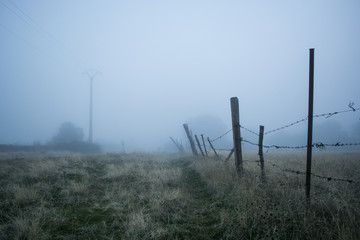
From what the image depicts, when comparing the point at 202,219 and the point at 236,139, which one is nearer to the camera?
the point at 202,219

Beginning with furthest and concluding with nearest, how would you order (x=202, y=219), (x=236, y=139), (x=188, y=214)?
1. (x=236, y=139)
2. (x=188, y=214)
3. (x=202, y=219)

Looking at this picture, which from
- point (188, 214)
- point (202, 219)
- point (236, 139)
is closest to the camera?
point (202, 219)

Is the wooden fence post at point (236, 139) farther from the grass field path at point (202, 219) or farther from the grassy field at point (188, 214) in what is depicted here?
the grass field path at point (202, 219)

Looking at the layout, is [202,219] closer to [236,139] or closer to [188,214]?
[188,214]

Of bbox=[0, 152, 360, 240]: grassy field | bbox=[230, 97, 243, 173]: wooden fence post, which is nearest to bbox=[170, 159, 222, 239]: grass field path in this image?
bbox=[0, 152, 360, 240]: grassy field

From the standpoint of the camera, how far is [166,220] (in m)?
3.94

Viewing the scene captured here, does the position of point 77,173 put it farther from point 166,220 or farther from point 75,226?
point 166,220

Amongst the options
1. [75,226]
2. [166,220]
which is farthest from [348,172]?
[75,226]

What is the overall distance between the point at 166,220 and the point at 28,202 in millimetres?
3699

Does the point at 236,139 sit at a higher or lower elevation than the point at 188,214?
higher

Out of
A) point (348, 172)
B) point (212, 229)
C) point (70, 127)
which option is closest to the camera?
point (212, 229)

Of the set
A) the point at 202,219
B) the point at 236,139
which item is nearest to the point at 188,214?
the point at 202,219

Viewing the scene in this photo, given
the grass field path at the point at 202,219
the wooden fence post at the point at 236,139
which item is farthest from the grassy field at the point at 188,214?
the wooden fence post at the point at 236,139

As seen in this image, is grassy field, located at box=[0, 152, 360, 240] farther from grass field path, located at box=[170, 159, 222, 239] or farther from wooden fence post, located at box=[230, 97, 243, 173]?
wooden fence post, located at box=[230, 97, 243, 173]
